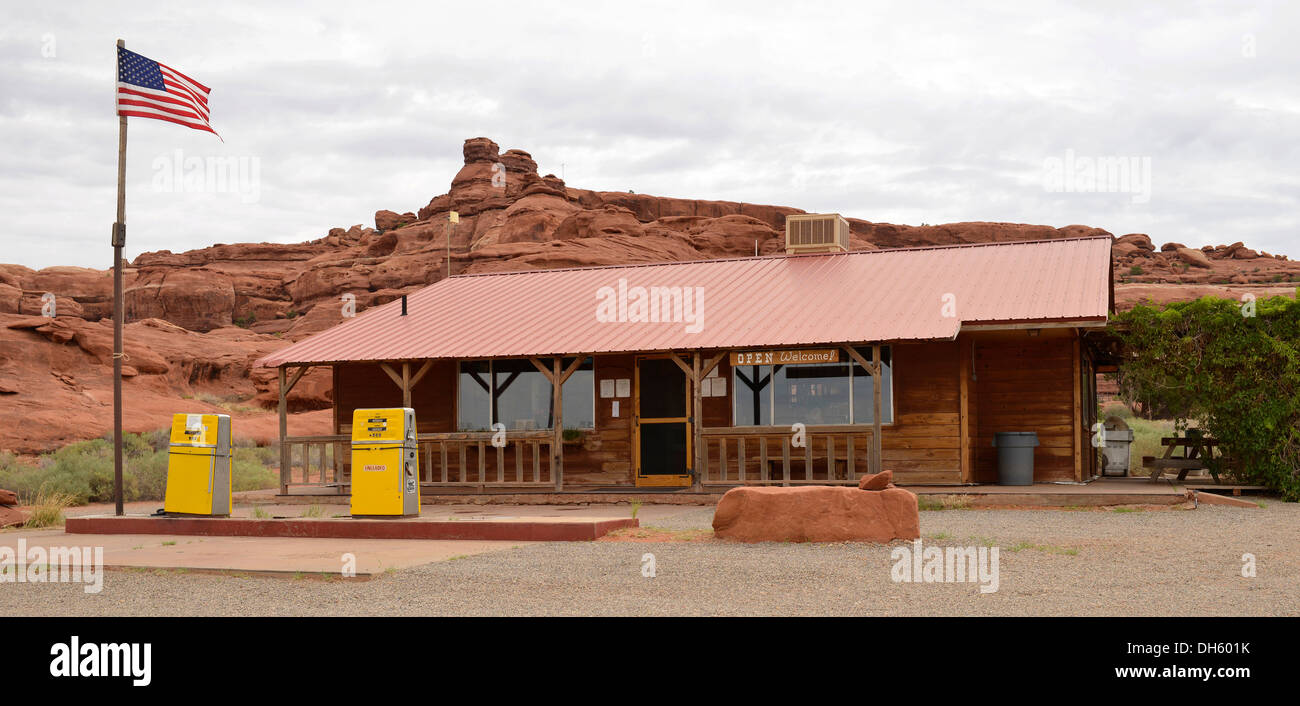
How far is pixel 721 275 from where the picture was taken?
21016 millimetres

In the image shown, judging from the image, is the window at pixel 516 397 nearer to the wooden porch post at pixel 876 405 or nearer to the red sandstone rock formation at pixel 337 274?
the wooden porch post at pixel 876 405

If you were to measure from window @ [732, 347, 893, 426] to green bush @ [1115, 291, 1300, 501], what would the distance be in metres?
3.67

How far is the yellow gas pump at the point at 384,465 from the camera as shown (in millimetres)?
12852

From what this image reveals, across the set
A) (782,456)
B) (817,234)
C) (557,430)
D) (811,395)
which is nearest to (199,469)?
(557,430)

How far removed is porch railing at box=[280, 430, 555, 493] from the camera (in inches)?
711

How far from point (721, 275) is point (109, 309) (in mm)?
57194

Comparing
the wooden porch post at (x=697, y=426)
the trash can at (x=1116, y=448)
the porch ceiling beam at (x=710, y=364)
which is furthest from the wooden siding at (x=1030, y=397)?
the wooden porch post at (x=697, y=426)

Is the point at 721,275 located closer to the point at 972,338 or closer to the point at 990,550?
the point at 972,338

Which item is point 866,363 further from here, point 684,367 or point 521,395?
point 521,395

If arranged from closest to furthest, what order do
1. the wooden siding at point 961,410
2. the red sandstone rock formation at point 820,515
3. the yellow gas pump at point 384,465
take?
the red sandstone rock formation at point 820,515
the yellow gas pump at point 384,465
the wooden siding at point 961,410

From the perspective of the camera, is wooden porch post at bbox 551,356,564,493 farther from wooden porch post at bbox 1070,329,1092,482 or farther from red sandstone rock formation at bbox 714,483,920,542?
wooden porch post at bbox 1070,329,1092,482

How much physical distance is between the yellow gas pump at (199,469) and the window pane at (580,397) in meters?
6.49

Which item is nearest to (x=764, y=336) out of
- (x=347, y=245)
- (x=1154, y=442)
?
(x=1154, y=442)

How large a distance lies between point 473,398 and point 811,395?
570cm
